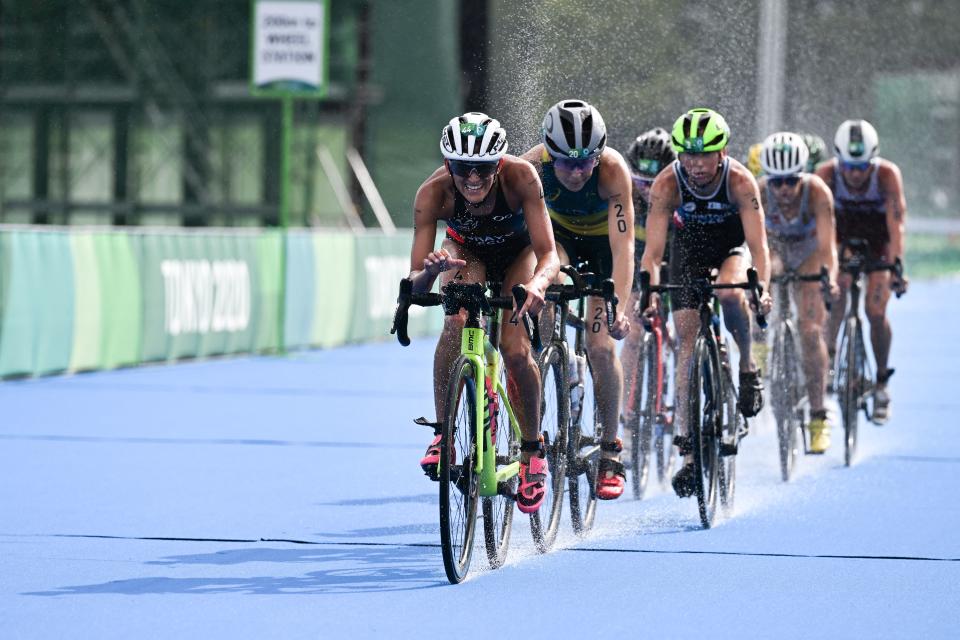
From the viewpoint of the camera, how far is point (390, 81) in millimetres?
33031

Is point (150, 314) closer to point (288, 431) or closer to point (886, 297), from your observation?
point (288, 431)

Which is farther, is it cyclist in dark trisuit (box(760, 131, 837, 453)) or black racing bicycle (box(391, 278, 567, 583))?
cyclist in dark trisuit (box(760, 131, 837, 453))

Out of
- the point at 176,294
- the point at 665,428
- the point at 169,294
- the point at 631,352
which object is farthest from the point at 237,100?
the point at 665,428

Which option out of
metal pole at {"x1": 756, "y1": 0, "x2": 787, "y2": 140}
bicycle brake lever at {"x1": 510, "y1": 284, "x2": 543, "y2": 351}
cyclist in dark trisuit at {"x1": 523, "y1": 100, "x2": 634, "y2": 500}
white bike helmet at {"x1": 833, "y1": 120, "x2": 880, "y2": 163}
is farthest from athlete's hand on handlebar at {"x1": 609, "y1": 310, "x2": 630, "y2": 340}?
metal pole at {"x1": 756, "y1": 0, "x2": 787, "y2": 140}

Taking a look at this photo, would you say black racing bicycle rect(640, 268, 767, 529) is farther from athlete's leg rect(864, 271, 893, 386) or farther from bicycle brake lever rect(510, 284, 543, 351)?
athlete's leg rect(864, 271, 893, 386)

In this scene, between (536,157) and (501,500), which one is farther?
(536,157)

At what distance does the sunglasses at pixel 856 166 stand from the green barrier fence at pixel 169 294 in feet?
23.0

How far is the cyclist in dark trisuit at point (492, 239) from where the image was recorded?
23.0 ft

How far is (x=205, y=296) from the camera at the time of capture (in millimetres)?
17953

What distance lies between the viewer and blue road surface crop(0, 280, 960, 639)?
6.21 m

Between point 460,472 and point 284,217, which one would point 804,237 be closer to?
point 460,472

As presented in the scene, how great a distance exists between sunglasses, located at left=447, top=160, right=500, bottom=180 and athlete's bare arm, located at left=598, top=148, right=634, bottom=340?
1.32 m

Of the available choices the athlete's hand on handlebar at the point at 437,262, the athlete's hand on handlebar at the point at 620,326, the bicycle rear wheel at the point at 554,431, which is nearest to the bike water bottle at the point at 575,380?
the bicycle rear wheel at the point at 554,431

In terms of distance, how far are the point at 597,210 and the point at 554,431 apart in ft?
4.23
